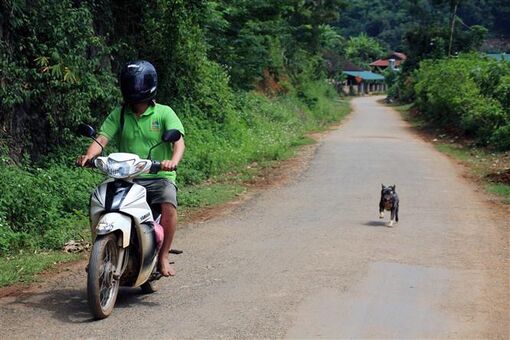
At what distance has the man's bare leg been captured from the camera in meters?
5.75

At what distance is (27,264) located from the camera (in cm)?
690

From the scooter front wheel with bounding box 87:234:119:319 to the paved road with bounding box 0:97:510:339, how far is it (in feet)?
0.42

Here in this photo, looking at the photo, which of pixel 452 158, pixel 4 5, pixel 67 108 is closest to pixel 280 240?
pixel 67 108

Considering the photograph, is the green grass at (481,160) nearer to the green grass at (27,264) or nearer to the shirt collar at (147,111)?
the green grass at (27,264)

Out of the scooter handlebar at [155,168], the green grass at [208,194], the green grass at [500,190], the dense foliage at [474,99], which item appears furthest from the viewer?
the dense foliage at [474,99]

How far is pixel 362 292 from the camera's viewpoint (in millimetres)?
6051

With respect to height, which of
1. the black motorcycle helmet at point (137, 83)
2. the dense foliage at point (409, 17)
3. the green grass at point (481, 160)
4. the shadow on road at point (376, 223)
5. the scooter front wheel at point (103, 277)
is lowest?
the green grass at point (481, 160)

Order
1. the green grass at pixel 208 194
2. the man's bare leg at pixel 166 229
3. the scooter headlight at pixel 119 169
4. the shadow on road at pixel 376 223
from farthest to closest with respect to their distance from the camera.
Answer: the green grass at pixel 208 194, the shadow on road at pixel 376 223, the man's bare leg at pixel 166 229, the scooter headlight at pixel 119 169

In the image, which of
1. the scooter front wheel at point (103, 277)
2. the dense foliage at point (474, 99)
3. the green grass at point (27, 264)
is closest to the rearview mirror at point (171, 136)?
the scooter front wheel at point (103, 277)

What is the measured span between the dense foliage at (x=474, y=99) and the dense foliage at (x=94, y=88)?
6.10 m

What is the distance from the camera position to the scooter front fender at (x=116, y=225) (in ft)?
16.6

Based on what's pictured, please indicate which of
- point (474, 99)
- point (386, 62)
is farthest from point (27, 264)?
point (386, 62)

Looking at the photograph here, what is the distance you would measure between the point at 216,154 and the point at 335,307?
965 cm

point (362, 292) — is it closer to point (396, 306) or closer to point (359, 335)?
point (396, 306)
